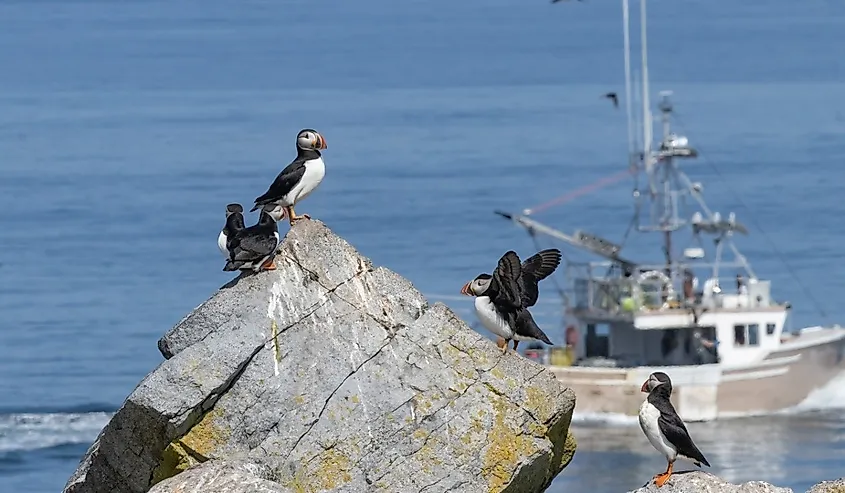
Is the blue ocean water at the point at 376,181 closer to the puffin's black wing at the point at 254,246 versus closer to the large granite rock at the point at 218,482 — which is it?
the puffin's black wing at the point at 254,246

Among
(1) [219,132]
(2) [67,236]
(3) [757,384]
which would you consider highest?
(1) [219,132]

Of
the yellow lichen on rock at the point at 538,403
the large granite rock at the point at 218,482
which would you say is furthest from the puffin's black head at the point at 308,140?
the large granite rock at the point at 218,482

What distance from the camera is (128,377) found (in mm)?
46000

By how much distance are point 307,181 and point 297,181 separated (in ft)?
0.28

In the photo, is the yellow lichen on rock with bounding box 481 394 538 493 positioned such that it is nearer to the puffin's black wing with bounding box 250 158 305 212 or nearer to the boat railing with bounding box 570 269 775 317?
the puffin's black wing with bounding box 250 158 305 212

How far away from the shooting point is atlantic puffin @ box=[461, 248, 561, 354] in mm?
15781

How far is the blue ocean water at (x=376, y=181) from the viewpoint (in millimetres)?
47031

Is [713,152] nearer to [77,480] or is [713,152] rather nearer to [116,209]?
[116,209]


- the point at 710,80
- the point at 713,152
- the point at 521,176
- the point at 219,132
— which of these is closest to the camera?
the point at 521,176

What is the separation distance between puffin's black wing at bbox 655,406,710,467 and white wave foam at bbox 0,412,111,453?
27.5 m

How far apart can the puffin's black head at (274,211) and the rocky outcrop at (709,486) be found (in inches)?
153

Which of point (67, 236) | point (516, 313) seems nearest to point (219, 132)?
point (67, 236)

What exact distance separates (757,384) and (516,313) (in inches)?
1468

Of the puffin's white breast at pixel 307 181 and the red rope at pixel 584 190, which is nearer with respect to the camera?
the puffin's white breast at pixel 307 181
